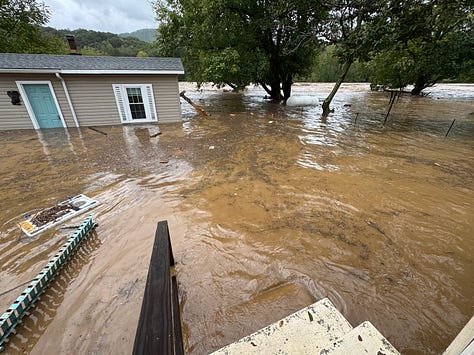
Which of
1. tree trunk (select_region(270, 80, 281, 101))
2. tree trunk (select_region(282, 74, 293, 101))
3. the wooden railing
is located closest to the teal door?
the wooden railing

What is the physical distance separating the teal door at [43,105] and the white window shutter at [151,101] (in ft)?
12.6

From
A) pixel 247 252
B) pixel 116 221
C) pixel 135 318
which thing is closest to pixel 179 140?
pixel 116 221

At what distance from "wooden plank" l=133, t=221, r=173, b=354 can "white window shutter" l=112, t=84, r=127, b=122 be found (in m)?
10.3

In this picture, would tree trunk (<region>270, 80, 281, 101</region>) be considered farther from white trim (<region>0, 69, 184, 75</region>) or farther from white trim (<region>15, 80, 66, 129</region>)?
white trim (<region>15, 80, 66, 129</region>)

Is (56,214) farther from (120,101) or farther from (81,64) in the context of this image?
(81,64)

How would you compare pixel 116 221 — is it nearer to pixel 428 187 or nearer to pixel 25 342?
pixel 25 342

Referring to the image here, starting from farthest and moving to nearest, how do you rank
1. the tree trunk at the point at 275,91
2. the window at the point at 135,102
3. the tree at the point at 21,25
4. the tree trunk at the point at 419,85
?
the tree trunk at the point at 419,85 < the tree trunk at the point at 275,91 < the tree at the point at 21,25 < the window at the point at 135,102

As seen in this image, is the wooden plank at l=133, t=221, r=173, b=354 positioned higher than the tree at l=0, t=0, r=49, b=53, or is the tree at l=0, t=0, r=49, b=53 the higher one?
the tree at l=0, t=0, r=49, b=53

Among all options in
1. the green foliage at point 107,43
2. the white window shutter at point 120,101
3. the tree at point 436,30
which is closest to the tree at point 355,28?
the tree at point 436,30

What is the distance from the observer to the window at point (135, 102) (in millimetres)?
9828

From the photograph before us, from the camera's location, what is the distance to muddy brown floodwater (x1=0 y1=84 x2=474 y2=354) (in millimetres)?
2260

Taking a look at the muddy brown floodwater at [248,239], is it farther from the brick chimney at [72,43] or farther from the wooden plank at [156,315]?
the brick chimney at [72,43]

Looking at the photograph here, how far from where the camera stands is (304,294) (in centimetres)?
254

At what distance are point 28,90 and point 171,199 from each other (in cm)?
935
